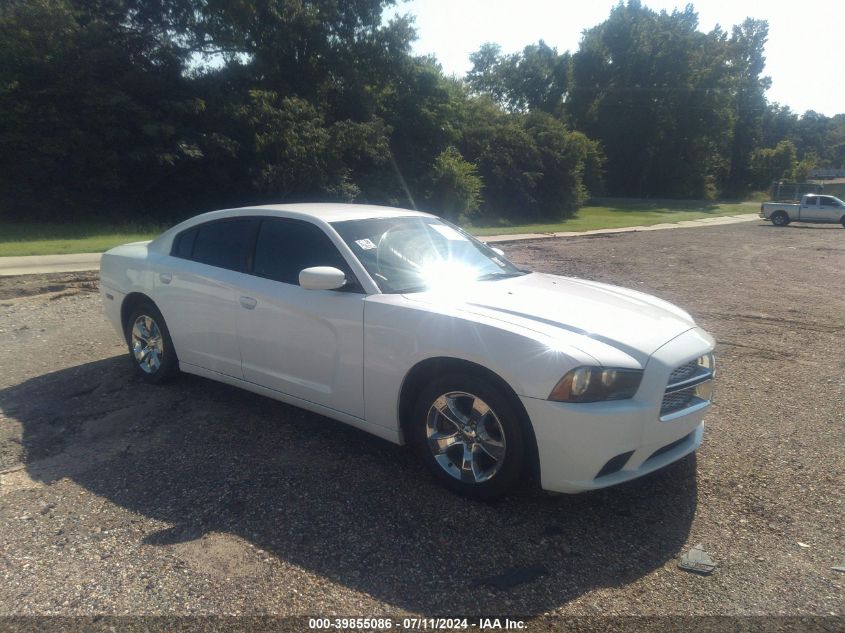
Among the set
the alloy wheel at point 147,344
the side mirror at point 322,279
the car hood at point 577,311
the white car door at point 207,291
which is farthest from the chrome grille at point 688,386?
the alloy wheel at point 147,344

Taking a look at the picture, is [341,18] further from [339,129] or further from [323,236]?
[323,236]

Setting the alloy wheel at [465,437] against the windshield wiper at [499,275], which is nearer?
the alloy wheel at [465,437]

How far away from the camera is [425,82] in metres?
29.7

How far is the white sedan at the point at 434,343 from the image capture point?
3299mm

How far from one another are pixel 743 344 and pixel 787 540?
4421 mm

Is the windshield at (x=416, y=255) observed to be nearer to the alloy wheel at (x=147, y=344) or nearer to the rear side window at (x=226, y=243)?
the rear side window at (x=226, y=243)

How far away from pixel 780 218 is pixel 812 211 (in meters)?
1.42

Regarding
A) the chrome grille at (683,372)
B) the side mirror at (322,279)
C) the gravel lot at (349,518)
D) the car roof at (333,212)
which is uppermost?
the car roof at (333,212)

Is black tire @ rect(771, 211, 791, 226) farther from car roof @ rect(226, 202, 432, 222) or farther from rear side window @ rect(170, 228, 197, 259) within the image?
rear side window @ rect(170, 228, 197, 259)

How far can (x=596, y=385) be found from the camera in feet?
10.7

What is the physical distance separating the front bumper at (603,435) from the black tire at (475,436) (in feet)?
0.42

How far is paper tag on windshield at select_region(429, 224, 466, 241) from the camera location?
5.03 meters

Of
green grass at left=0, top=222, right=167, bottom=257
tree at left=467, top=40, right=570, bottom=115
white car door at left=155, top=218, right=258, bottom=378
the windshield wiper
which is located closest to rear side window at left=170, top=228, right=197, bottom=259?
white car door at left=155, top=218, right=258, bottom=378

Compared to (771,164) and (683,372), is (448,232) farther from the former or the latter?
(771,164)
